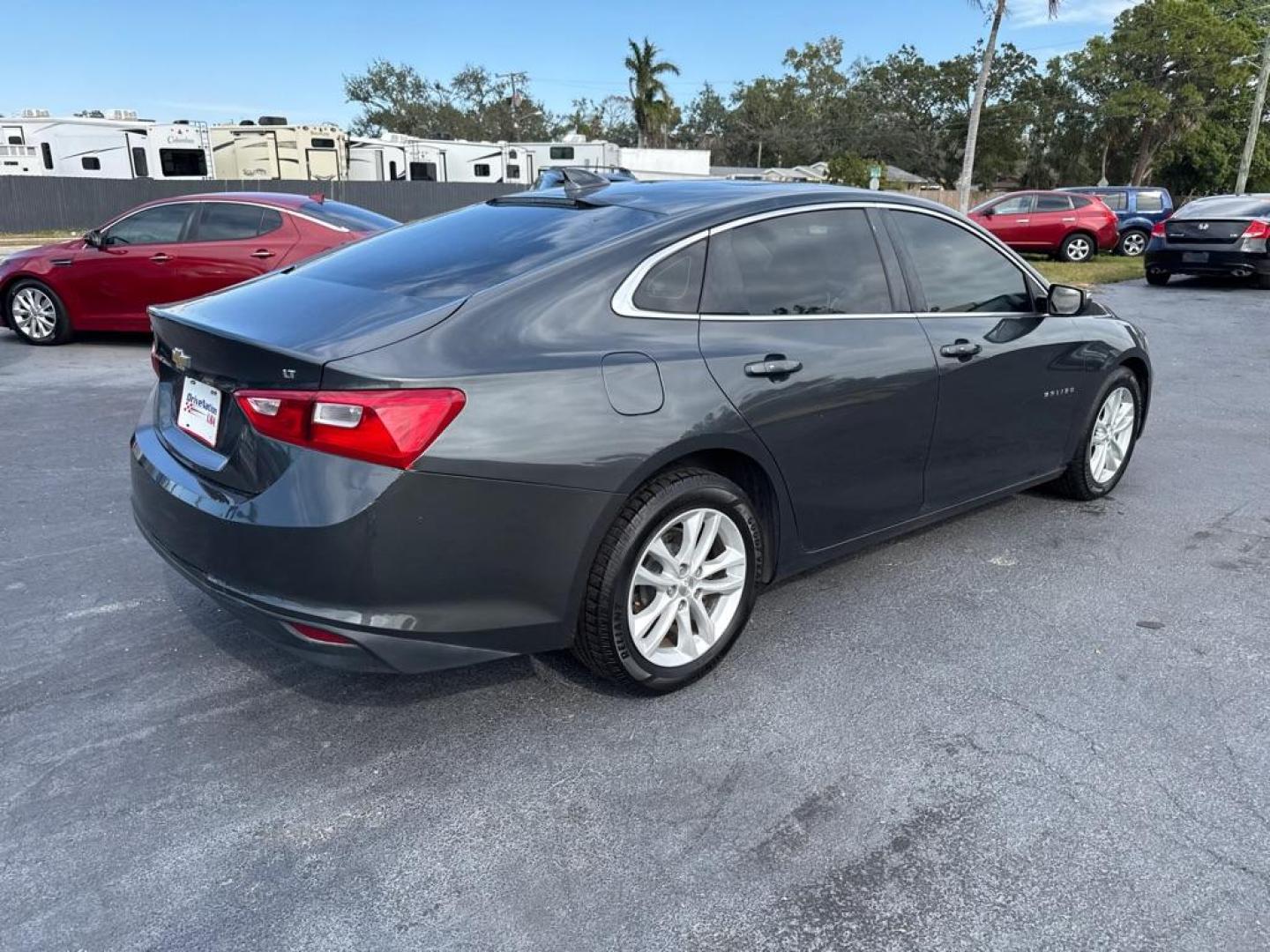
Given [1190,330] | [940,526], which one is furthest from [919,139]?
[940,526]

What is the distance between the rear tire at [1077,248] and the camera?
2066cm

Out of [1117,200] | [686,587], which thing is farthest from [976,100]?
[686,587]

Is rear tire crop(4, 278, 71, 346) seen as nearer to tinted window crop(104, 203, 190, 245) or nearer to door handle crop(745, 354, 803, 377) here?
tinted window crop(104, 203, 190, 245)

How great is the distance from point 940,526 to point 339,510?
3227 mm

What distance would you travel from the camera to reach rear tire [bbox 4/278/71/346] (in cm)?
947

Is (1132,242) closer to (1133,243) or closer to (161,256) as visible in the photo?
(1133,243)

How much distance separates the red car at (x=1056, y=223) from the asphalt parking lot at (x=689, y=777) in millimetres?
18255

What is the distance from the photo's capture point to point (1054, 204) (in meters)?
20.8

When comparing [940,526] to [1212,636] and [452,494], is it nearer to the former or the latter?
[1212,636]

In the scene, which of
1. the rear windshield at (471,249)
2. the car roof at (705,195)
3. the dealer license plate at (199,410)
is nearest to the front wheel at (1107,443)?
the car roof at (705,195)

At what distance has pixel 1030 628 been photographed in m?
3.71

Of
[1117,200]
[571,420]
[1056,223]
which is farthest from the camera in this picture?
[1117,200]

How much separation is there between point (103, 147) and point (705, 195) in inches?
1086

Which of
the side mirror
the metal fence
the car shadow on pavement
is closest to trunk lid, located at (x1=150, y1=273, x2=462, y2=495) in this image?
the car shadow on pavement
